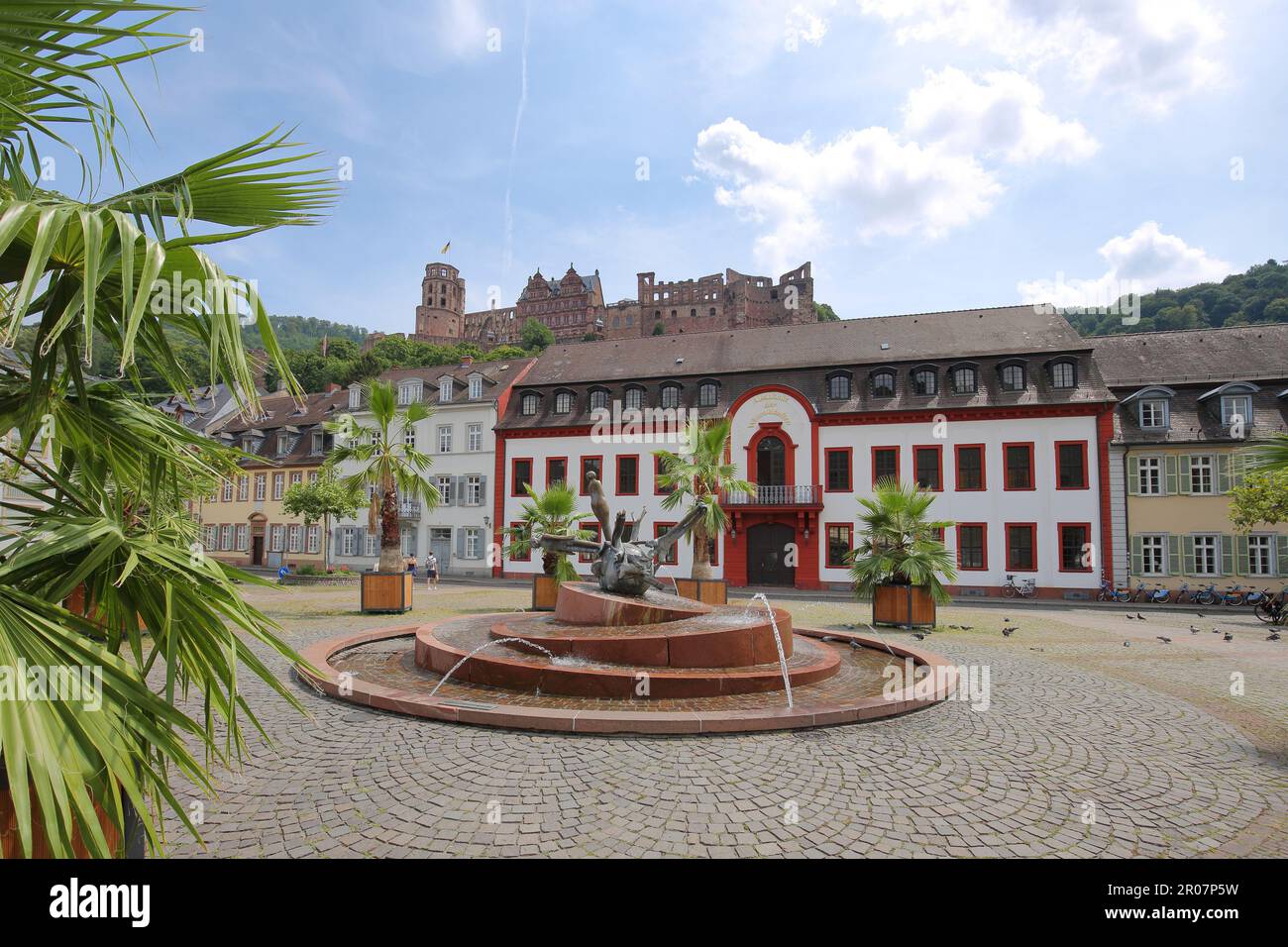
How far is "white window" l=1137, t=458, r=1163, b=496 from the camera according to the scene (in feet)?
94.5

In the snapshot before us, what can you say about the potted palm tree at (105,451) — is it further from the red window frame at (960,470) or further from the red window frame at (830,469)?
the red window frame at (960,470)

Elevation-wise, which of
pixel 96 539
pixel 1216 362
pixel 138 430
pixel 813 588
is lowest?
pixel 813 588

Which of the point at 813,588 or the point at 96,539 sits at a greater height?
the point at 96,539

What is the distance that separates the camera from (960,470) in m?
30.5

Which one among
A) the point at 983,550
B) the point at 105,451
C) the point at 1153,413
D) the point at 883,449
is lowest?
the point at 983,550

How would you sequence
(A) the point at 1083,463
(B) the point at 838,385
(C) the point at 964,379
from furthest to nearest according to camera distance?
(B) the point at 838,385, (C) the point at 964,379, (A) the point at 1083,463

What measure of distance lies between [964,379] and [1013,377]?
6.46 feet

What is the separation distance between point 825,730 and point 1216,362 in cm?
3530

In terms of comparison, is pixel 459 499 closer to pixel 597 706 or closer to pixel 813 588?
pixel 813 588

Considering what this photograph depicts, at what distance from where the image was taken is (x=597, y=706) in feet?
25.2

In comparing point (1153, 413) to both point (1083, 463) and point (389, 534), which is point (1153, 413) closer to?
point (1083, 463)

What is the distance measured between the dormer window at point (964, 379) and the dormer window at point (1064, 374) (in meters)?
3.12

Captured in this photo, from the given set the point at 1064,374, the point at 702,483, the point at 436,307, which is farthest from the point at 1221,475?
the point at 436,307
